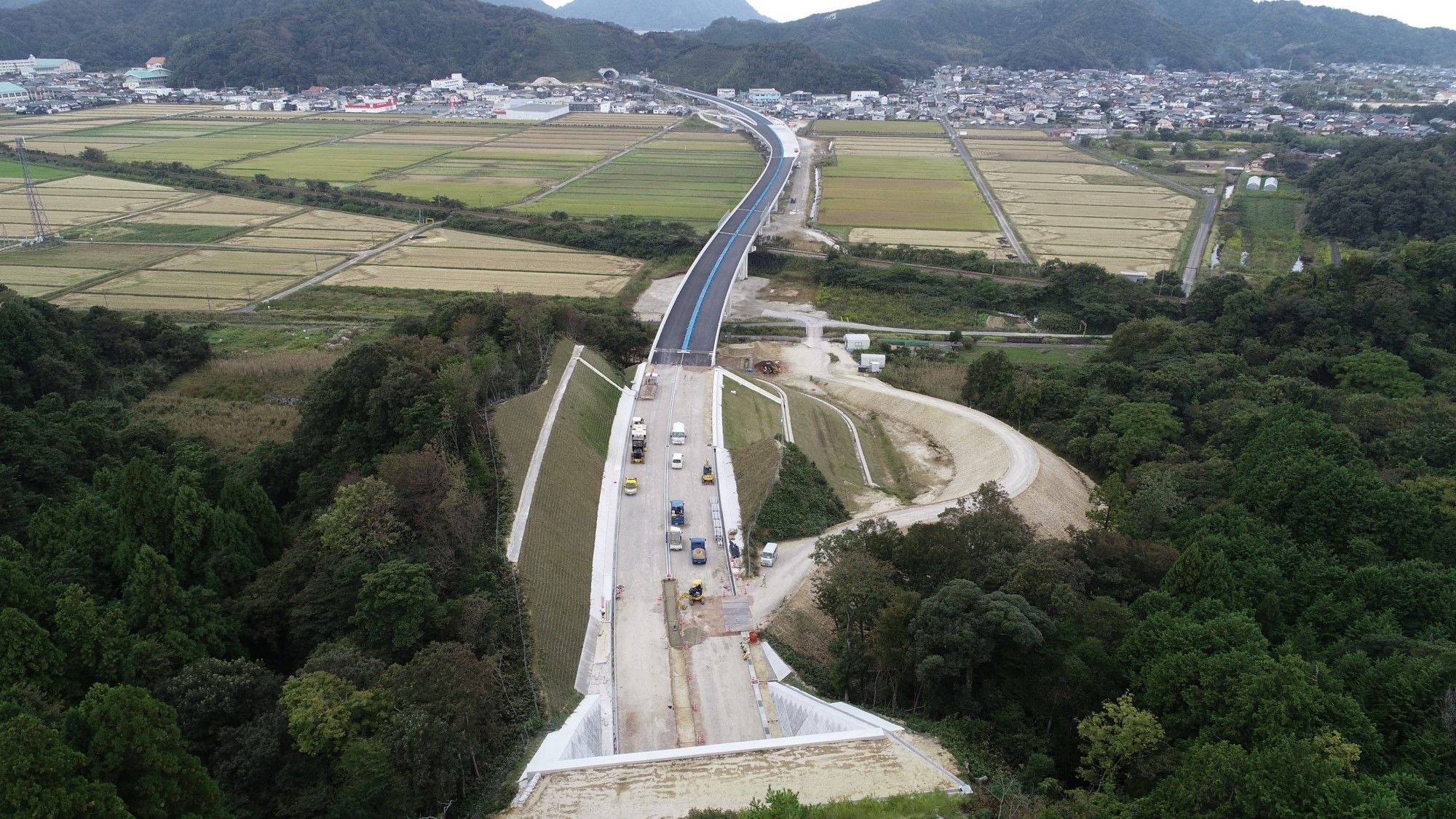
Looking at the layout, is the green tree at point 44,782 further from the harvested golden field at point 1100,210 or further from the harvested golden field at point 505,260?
the harvested golden field at point 1100,210

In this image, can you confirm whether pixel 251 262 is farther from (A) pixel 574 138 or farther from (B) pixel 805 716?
(A) pixel 574 138

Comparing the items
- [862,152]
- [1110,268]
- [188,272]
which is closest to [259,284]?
[188,272]

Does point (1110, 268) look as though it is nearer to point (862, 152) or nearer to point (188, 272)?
point (862, 152)

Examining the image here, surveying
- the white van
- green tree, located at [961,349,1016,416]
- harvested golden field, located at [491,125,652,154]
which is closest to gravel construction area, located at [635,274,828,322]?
green tree, located at [961,349,1016,416]

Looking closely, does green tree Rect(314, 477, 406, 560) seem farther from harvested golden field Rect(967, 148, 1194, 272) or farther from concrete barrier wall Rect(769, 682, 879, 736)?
harvested golden field Rect(967, 148, 1194, 272)

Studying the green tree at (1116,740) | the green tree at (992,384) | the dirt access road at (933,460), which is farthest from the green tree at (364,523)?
the green tree at (992,384)
